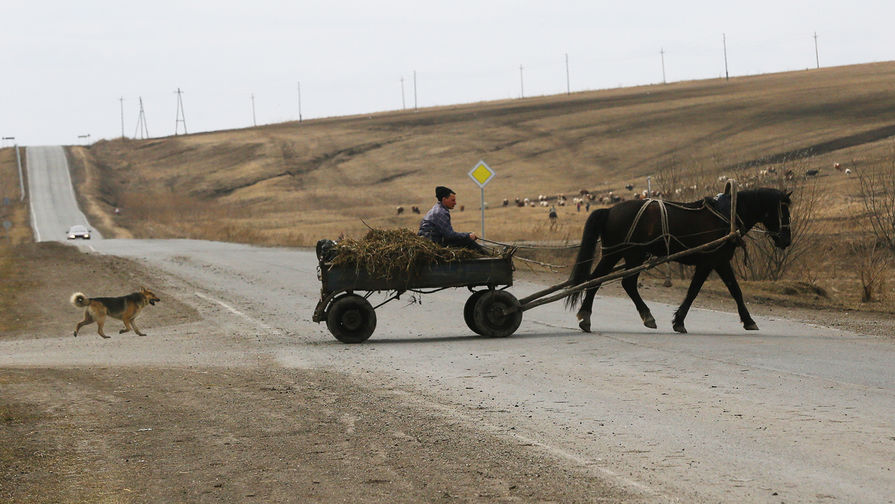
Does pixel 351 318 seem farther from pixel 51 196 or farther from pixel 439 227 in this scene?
pixel 51 196

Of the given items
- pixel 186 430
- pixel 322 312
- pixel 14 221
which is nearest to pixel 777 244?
pixel 322 312

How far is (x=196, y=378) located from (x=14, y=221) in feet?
269

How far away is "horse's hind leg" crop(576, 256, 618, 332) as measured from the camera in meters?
15.8

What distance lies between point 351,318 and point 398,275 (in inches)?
42.5

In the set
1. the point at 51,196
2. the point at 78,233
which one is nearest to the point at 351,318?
the point at 78,233

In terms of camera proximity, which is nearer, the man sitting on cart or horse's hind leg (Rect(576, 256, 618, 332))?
the man sitting on cart

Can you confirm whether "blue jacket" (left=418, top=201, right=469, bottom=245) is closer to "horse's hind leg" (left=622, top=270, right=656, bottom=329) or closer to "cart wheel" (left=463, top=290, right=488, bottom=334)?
"cart wheel" (left=463, top=290, right=488, bottom=334)

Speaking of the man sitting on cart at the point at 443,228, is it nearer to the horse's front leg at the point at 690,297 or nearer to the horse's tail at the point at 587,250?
the horse's tail at the point at 587,250

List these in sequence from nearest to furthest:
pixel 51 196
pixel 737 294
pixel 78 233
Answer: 1. pixel 737 294
2. pixel 78 233
3. pixel 51 196

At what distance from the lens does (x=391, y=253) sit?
14.6 m

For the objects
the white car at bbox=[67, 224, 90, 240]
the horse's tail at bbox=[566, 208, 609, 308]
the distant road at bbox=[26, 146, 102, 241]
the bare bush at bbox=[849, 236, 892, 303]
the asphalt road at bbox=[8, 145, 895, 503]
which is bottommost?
the asphalt road at bbox=[8, 145, 895, 503]

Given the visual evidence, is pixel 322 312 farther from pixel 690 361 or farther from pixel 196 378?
pixel 690 361

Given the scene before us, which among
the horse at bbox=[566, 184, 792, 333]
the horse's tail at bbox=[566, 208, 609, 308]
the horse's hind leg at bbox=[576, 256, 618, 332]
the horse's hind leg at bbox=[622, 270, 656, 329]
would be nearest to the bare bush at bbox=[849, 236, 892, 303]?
the horse at bbox=[566, 184, 792, 333]

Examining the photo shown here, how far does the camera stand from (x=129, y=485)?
7441mm
